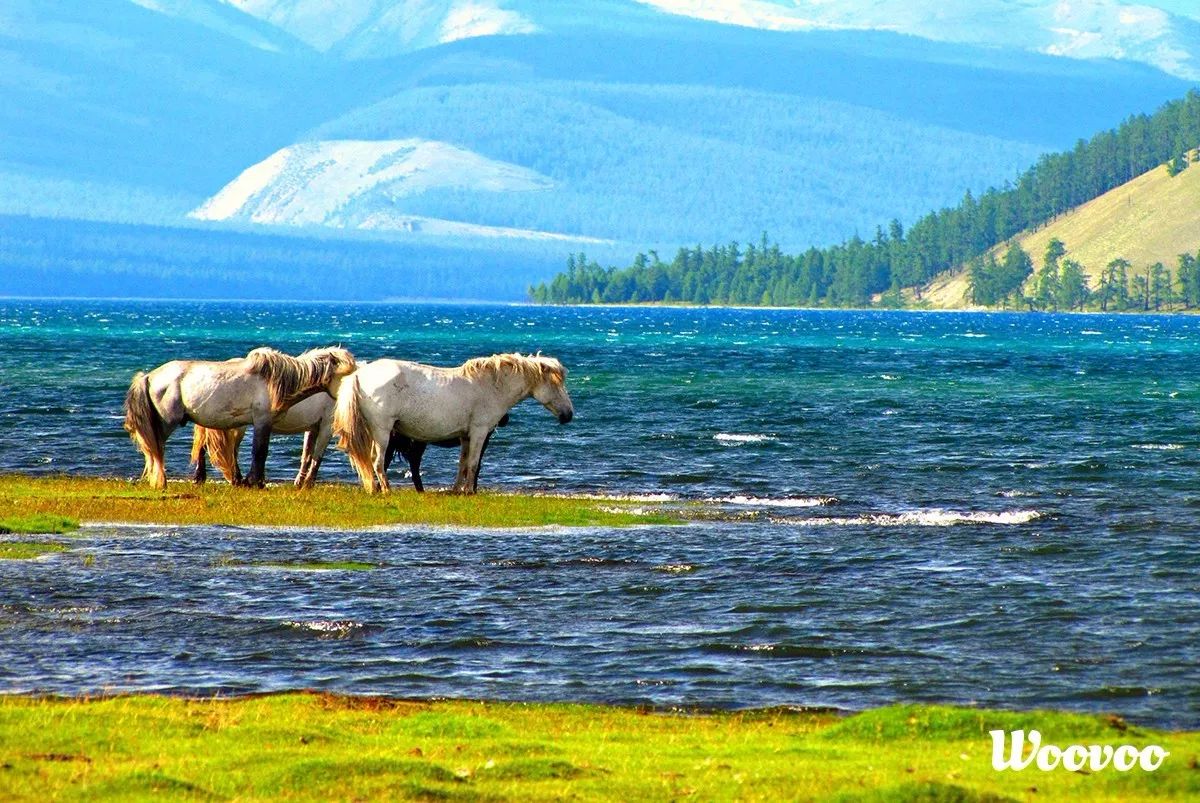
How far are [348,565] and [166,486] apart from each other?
32.8ft

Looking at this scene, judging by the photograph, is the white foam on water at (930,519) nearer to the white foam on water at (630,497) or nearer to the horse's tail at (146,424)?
the white foam on water at (630,497)

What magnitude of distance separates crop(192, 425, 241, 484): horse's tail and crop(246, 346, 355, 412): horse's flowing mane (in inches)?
89.9

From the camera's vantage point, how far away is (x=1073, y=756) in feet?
59.0

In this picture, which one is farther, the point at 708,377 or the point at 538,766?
the point at 708,377

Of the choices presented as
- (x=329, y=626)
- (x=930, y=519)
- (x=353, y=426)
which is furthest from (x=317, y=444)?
(x=329, y=626)

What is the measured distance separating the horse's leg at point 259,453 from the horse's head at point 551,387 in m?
5.18

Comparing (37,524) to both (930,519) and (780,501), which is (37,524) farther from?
(930,519)

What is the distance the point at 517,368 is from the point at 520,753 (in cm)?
2135

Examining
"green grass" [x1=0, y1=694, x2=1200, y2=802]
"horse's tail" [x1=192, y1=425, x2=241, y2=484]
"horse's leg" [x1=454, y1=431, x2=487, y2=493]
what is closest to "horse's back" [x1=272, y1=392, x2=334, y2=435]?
"horse's tail" [x1=192, y1=425, x2=241, y2=484]

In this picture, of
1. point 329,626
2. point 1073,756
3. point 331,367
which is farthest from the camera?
point 331,367

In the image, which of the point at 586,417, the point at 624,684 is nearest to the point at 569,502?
the point at 624,684

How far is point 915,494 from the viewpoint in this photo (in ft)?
147

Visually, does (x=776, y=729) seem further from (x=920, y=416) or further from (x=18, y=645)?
(x=920, y=416)

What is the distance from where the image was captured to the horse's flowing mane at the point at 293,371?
37.6m
